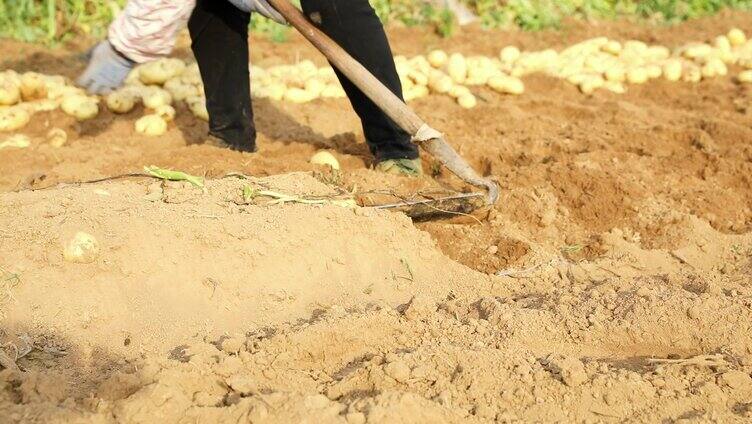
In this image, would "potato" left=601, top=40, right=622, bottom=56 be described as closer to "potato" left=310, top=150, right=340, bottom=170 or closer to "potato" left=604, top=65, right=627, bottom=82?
"potato" left=604, top=65, right=627, bottom=82

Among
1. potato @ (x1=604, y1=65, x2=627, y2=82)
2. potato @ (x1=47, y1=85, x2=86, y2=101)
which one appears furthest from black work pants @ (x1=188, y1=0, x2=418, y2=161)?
potato @ (x1=604, y1=65, x2=627, y2=82)

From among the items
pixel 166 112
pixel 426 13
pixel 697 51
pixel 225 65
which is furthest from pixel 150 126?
pixel 697 51

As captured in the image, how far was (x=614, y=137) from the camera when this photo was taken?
4688mm

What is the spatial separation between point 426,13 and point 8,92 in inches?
133

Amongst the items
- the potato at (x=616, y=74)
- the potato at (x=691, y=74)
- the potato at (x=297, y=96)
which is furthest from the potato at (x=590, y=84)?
the potato at (x=297, y=96)

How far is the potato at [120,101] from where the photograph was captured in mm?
4996

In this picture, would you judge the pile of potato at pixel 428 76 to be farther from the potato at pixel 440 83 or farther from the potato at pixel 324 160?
the potato at pixel 324 160

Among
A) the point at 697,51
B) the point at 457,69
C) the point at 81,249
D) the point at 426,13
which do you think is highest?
the point at 81,249

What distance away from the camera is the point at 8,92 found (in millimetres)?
4914

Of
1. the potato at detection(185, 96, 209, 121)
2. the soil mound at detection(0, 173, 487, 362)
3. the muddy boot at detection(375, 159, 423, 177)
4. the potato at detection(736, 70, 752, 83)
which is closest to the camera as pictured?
the soil mound at detection(0, 173, 487, 362)

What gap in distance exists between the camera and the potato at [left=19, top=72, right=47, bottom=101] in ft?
16.6

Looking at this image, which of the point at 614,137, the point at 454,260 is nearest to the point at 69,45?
the point at 614,137

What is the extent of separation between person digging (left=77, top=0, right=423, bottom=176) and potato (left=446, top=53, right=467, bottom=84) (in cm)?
200

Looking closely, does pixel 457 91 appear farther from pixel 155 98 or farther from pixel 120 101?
pixel 120 101
